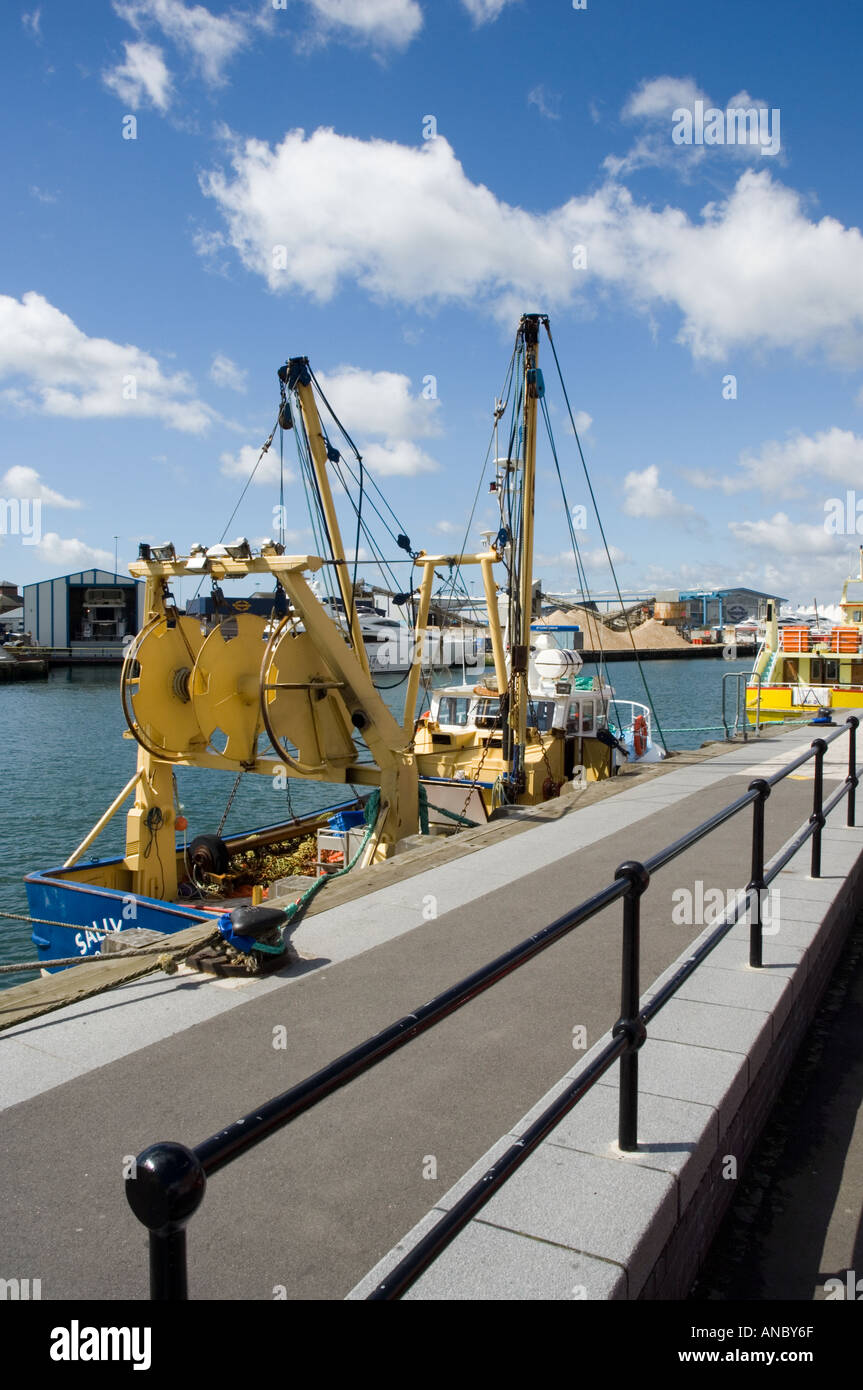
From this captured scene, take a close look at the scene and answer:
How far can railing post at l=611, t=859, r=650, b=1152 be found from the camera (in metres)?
2.96

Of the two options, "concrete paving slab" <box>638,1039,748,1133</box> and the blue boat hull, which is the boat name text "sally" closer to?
the blue boat hull

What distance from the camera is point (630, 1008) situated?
3053 mm

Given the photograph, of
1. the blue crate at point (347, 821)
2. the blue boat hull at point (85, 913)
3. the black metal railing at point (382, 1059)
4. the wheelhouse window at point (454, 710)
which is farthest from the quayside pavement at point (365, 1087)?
the wheelhouse window at point (454, 710)

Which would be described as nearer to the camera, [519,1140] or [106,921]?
[519,1140]

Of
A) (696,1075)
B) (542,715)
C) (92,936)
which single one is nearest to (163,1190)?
(696,1075)

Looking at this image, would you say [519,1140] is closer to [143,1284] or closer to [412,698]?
[143,1284]

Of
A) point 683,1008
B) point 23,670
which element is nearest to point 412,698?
point 683,1008

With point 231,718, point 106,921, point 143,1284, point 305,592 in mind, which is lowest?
point 106,921

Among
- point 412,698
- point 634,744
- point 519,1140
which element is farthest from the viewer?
point 634,744

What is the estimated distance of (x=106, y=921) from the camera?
882cm

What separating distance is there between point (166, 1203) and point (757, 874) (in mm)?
3854

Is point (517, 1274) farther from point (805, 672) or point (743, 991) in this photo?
point (805, 672)

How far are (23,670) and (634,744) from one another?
6053cm

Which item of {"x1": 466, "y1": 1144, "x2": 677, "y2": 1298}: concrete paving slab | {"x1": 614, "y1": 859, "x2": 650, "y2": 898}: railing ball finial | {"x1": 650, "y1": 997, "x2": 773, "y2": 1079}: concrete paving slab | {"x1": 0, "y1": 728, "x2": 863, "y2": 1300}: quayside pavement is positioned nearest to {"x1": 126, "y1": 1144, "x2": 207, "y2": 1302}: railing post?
{"x1": 0, "y1": 728, "x2": 863, "y2": 1300}: quayside pavement
